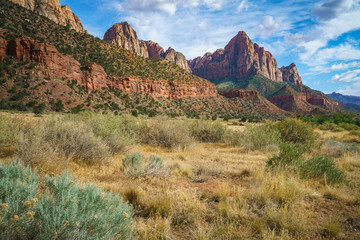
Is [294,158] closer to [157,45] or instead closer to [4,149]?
[4,149]

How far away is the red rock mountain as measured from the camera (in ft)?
476

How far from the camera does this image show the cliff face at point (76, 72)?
3578cm

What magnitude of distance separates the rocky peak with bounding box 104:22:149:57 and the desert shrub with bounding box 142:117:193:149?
14562 centimetres

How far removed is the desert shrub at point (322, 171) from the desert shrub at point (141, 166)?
3.98 meters

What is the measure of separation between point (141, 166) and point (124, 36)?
162 meters

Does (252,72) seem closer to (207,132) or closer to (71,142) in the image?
(207,132)

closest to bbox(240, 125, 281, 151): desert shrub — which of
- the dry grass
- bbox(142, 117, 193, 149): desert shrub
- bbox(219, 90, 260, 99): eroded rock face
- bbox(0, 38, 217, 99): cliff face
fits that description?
bbox(142, 117, 193, 149): desert shrub

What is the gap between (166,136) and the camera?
27.8 feet

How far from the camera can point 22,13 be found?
41.5m

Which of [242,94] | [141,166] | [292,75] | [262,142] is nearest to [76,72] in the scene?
[141,166]

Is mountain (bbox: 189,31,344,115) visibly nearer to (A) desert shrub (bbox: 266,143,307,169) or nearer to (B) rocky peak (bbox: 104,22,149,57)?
(B) rocky peak (bbox: 104,22,149,57)

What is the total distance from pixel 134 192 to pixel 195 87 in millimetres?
64869

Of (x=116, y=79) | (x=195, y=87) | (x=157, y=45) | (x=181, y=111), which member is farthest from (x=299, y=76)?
(x=116, y=79)

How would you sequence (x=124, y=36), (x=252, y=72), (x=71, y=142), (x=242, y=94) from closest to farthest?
(x=71, y=142) < (x=242, y=94) < (x=252, y=72) < (x=124, y=36)
